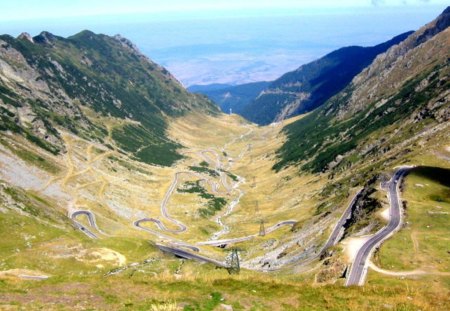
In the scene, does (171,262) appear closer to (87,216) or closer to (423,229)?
(423,229)

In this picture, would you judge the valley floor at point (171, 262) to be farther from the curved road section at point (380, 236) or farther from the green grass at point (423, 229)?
the curved road section at point (380, 236)

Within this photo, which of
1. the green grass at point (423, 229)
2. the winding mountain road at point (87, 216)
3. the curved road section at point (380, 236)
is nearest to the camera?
the curved road section at point (380, 236)

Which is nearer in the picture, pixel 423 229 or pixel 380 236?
pixel 423 229

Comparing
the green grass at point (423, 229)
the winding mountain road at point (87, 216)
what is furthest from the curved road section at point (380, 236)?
the winding mountain road at point (87, 216)

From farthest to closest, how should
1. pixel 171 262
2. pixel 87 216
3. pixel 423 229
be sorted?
pixel 87 216 → pixel 423 229 → pixel 171 262

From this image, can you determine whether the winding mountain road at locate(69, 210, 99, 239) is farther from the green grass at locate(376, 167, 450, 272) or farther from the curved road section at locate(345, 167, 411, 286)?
the green grass at locate(376, 167, 450, 272)

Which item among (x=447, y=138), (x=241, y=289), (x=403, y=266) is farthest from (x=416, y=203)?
(x=241, y=289)

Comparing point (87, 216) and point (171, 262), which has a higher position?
point (171, 262)

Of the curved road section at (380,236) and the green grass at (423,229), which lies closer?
the curved road section at (380,236)

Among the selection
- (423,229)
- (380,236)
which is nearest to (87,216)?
(380,236)
